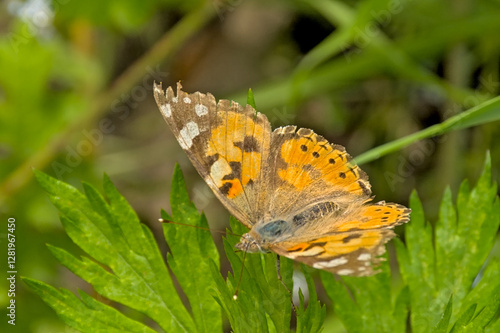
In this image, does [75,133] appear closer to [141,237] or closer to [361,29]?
[361,29]

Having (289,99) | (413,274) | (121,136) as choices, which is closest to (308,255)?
(413,274)

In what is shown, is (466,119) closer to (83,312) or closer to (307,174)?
(307,174)

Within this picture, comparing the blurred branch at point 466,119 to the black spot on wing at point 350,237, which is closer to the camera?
the black spot on wing at point 350,237

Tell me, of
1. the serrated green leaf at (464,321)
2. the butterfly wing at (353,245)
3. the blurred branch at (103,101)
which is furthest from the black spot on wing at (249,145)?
the blurred branch at (103,101)

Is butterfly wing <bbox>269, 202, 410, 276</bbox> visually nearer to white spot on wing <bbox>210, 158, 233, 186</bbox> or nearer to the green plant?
the green plant

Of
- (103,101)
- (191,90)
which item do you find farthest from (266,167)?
(191,90)

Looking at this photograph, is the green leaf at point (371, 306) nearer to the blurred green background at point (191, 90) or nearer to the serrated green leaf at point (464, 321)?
the serrated green leaf at point (464, 321)

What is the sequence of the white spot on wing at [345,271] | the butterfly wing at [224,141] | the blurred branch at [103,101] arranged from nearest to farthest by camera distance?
the white spot on wing at [345,271]
the butterfly wing at [224,141]
the blurred branch at [103,101]
